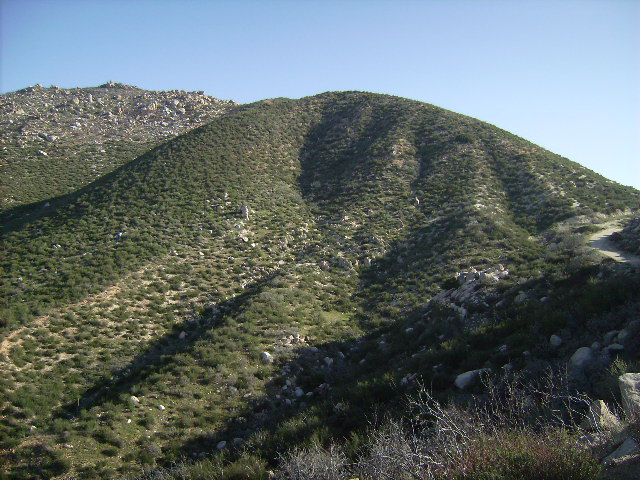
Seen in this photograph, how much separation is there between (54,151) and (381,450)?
4730 centimetres

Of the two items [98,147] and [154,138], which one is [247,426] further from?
[154,138]

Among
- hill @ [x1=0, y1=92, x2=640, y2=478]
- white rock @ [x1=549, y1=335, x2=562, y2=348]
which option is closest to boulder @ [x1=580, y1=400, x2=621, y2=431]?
hill @ [x1=0, y1=92, x2=640, y2=478]

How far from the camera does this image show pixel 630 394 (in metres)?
4.83

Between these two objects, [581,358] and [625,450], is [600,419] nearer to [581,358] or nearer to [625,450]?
[625,450]

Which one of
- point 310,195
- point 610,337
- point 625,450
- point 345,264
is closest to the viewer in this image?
point 625,450

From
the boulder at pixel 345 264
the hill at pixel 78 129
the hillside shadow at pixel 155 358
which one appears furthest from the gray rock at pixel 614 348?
the hill at pixel 78 129

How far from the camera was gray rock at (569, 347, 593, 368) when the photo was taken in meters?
6.53

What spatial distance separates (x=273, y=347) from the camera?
45.3 ft

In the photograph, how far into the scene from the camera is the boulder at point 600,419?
15.4 ft

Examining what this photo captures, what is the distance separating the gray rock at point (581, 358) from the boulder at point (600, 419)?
5.09 feet

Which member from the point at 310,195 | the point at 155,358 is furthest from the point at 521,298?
the point at 310,195

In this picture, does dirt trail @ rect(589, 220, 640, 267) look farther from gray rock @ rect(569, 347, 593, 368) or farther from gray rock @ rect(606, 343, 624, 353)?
gray rock @ rect(569, 347, 593, 368)

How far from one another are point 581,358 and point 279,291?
43.5 feet

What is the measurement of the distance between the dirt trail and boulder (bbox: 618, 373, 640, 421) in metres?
8.04
